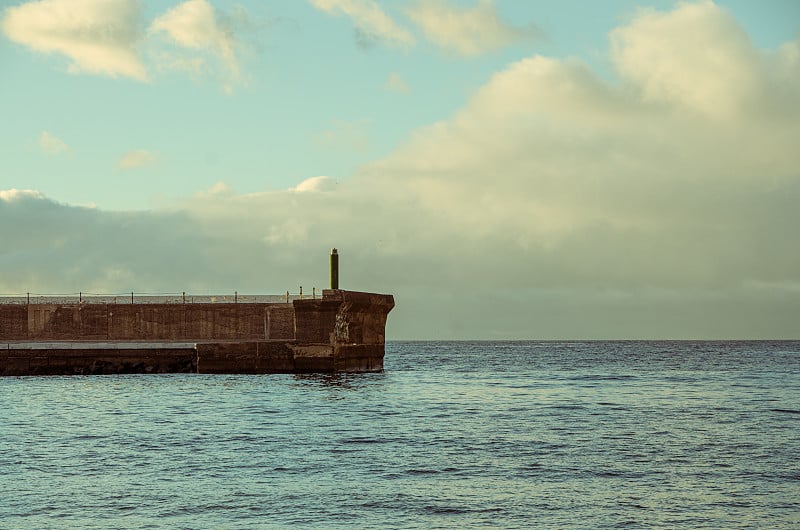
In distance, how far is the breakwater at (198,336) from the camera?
5516cm

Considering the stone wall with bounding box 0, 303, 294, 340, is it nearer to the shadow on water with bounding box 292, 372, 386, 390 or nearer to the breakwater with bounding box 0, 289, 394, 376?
the breakwater with bounding box 0, 289, 394, 376

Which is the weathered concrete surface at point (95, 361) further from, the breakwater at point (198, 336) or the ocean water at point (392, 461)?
the ocean water at point (392, 461)

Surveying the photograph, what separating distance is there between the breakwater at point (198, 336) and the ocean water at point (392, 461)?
11.9 m

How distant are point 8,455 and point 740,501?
17799 mm

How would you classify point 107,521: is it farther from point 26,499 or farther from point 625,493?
point 625,493

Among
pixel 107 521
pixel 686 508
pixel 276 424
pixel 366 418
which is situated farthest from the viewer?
pixel 366 418

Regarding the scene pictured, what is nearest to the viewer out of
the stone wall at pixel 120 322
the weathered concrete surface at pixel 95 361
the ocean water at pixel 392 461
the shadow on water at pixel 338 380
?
the ocean water at pixel 392 461

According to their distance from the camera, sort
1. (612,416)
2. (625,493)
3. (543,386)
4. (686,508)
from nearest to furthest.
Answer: (686,508)
(625,493)
(612,416)
(543,386)

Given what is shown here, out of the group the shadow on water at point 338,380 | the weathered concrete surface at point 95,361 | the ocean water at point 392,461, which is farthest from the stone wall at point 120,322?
the ocean water at point 392,461

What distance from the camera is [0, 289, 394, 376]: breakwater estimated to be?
181 ft

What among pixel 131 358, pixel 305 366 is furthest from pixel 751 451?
pixel 131 358

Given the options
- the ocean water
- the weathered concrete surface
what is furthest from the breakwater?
the ocean water

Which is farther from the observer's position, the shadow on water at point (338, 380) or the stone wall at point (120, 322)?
the stone wall at point (120, 322)

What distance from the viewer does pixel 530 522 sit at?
15.7 m
